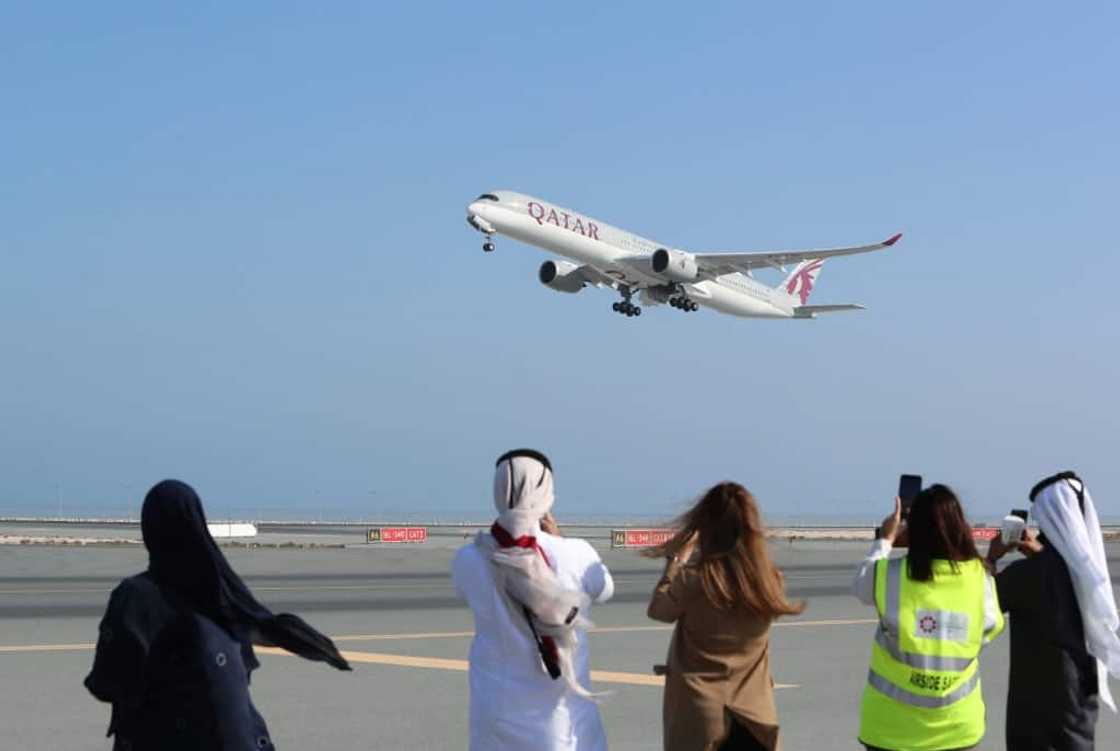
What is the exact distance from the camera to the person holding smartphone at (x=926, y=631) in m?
6.95

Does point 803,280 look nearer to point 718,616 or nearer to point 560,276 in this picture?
point 560,276

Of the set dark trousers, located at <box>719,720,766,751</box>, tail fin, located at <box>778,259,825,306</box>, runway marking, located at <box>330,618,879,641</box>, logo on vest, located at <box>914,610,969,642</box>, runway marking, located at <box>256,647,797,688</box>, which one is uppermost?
tail fin, located at <box>778,259,825,306</box>

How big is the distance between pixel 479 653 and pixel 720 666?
116cm

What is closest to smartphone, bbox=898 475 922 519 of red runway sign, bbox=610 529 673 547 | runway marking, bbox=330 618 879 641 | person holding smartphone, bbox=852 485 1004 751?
person holding smartphone, bbox=852 485 1004 751

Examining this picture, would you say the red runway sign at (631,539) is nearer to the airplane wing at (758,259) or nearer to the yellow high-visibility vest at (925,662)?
the airplane wing at (758,259)

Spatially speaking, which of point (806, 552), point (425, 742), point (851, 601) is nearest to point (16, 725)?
point (425, 742)

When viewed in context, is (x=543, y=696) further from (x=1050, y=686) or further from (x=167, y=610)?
(x=1050, y=686)

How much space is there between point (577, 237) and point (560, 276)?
11.4ft

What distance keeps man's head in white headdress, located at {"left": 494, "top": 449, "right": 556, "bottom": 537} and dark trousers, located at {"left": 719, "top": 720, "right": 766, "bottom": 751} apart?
1482mm

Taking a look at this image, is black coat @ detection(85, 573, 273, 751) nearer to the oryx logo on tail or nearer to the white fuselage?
the white fuselage

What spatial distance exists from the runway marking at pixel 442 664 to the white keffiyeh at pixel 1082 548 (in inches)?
265

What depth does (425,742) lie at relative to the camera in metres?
10.8

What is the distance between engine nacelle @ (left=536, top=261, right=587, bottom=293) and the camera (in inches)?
2176

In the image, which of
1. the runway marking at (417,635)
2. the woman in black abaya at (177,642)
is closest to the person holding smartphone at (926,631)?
the woman in black abaya at (177,642)
